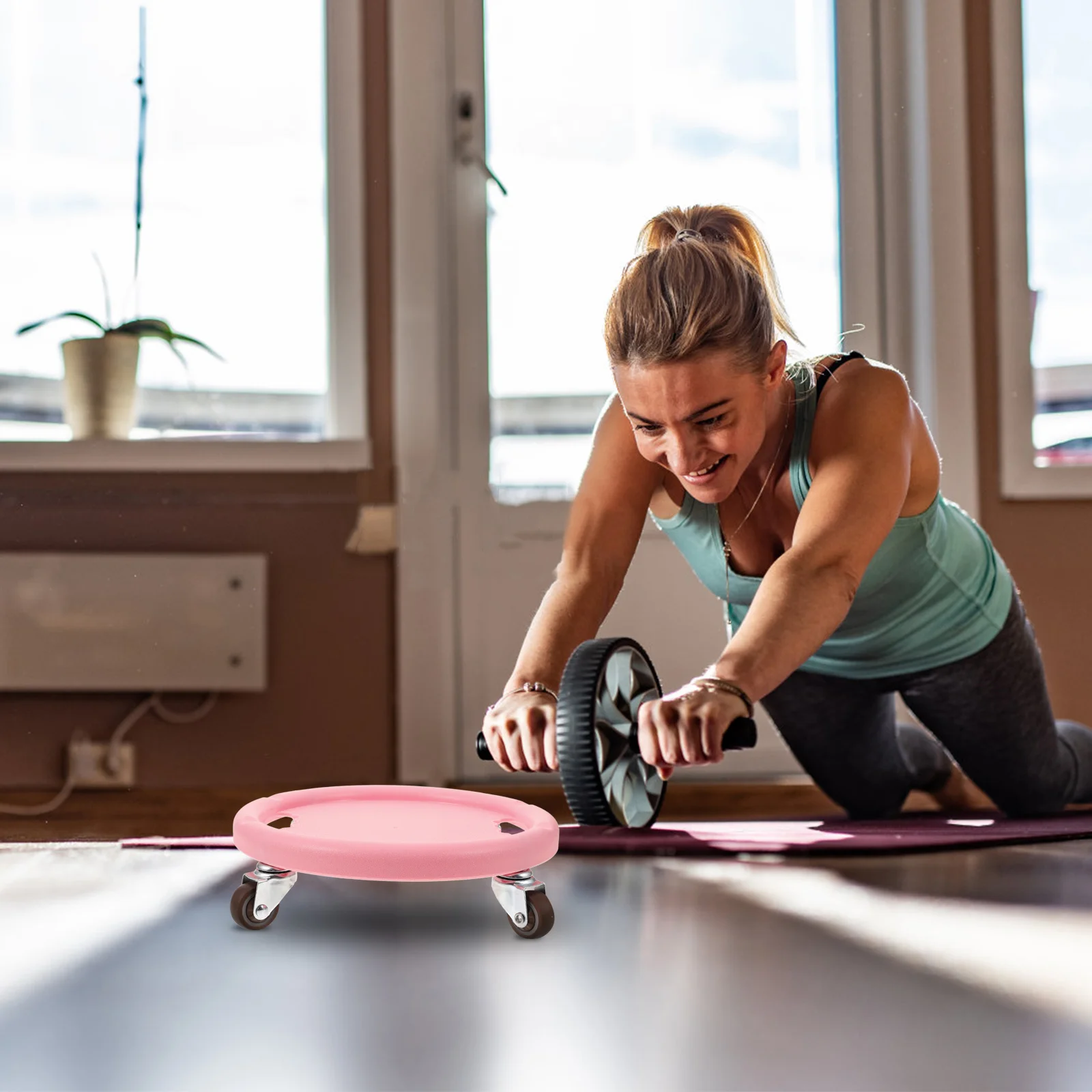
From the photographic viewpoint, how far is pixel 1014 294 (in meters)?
1.98

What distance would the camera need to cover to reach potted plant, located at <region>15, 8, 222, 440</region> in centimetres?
180

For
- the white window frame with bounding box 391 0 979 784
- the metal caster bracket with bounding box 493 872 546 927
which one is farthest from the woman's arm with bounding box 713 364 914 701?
the white window frame with bounding box 391 0 979 784

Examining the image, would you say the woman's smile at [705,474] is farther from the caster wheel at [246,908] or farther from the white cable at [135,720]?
the white cable at [135,720]

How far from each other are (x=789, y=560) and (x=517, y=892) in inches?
15.3

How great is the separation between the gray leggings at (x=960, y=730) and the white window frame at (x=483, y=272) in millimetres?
620

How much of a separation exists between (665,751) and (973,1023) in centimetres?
28

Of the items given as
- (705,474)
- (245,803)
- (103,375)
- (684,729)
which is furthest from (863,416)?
(103,375)

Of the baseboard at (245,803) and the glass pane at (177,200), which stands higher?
the glass pane at (177,200)

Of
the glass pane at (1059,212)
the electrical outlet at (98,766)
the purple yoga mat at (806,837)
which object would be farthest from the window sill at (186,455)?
the glass pane at (1059,212)

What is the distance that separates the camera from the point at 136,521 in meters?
1.79

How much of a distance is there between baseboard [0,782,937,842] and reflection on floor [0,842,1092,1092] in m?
0.64

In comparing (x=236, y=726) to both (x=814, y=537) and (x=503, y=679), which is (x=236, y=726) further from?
(x=814, y=537)

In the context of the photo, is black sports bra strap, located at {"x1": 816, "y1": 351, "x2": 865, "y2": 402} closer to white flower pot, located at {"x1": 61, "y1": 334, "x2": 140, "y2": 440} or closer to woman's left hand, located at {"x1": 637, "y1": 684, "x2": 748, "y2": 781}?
woman's left hand, located at {"x1": 637, "y1": 684, "x2": 748, "y2": 781}

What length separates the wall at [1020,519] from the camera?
1.97 meters
